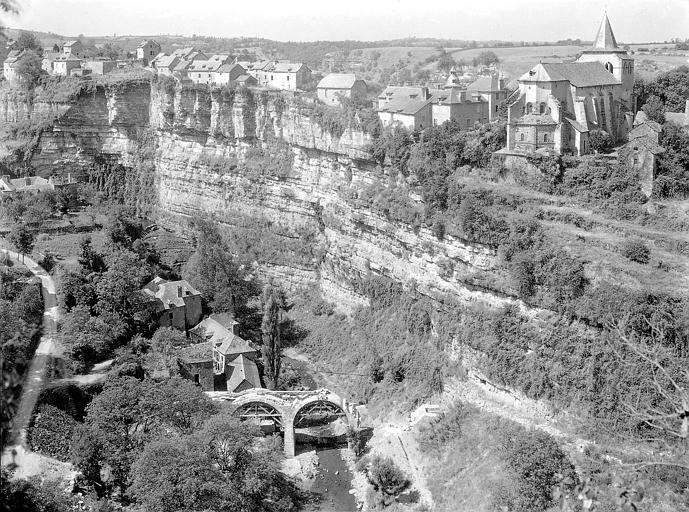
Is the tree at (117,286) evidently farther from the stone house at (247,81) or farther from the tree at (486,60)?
the tree at (486,60)

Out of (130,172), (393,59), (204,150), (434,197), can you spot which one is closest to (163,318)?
(434,197)

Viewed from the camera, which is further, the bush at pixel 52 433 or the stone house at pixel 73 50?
the stone house at pixel 73 50

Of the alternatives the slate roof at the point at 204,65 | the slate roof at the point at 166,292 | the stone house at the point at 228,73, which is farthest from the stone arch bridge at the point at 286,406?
the slate roof at the point at 204,65

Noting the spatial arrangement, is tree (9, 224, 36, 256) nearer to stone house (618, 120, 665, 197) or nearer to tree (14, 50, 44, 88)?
tree (14, 50, 44, 88)

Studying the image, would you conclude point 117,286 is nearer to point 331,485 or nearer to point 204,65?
point 331,485

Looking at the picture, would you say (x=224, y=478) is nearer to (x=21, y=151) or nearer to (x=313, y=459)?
(x=313, y=459)

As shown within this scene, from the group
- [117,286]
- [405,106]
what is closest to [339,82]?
[405,106]
